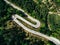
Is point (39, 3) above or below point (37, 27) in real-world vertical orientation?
above

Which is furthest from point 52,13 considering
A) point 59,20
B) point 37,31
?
point 37,31

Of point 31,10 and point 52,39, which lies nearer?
point 52,39

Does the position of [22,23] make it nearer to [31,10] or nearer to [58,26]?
[31,10]

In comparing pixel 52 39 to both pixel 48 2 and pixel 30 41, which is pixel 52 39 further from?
pixel 48 2

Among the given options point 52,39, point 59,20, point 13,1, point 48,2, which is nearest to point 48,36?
point 52,39

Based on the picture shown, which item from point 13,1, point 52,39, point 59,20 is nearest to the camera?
point 52,39

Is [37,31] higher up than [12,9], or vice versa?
[12,9]

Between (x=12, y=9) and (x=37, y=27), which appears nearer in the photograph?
(x=37, y=27)

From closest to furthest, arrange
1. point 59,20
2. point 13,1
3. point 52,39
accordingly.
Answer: point 52,39 → point 59,20 → point 13,1
